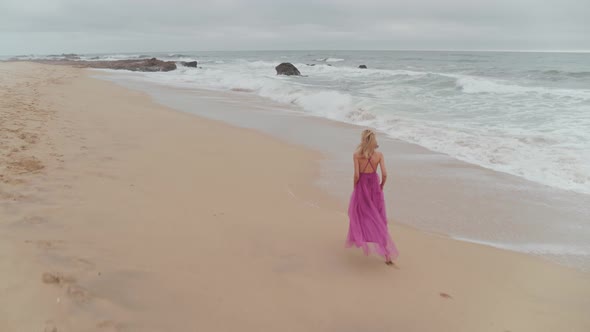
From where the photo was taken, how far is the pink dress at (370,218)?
12.0ft

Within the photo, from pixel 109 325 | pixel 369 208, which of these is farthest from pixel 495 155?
pixel 109 325

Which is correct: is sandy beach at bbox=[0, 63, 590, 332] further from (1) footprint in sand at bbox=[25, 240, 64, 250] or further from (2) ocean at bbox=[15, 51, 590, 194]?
(2) ocean at bbox=[15, 51, 590, 194]

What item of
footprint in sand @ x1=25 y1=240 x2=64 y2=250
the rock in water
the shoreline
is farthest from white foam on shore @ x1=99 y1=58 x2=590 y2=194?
the rock in water

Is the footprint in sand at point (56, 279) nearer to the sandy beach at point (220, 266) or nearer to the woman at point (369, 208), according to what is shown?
the sandy beach at point (220, 266)

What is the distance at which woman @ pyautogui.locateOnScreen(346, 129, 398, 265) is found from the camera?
3613 mm

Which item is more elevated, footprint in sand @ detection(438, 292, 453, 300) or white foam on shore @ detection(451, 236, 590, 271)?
footprint in sand @ detection(438, 292, 453, 300)

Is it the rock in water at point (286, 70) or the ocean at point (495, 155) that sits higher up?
the rock in water at point (286, 70)

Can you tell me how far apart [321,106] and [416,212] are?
10.9 meters

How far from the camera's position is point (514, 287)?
11.5 feet

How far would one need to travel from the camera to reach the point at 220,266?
3.44 m

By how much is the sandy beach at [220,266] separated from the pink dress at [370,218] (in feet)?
0.65

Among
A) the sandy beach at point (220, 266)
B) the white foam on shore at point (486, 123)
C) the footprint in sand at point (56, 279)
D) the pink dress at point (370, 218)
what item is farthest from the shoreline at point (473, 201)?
the footprint in sand at point (56, 279)

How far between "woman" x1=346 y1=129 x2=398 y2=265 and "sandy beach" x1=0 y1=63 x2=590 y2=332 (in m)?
0.20

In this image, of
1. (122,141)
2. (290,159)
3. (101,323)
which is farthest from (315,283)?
(122,141)
